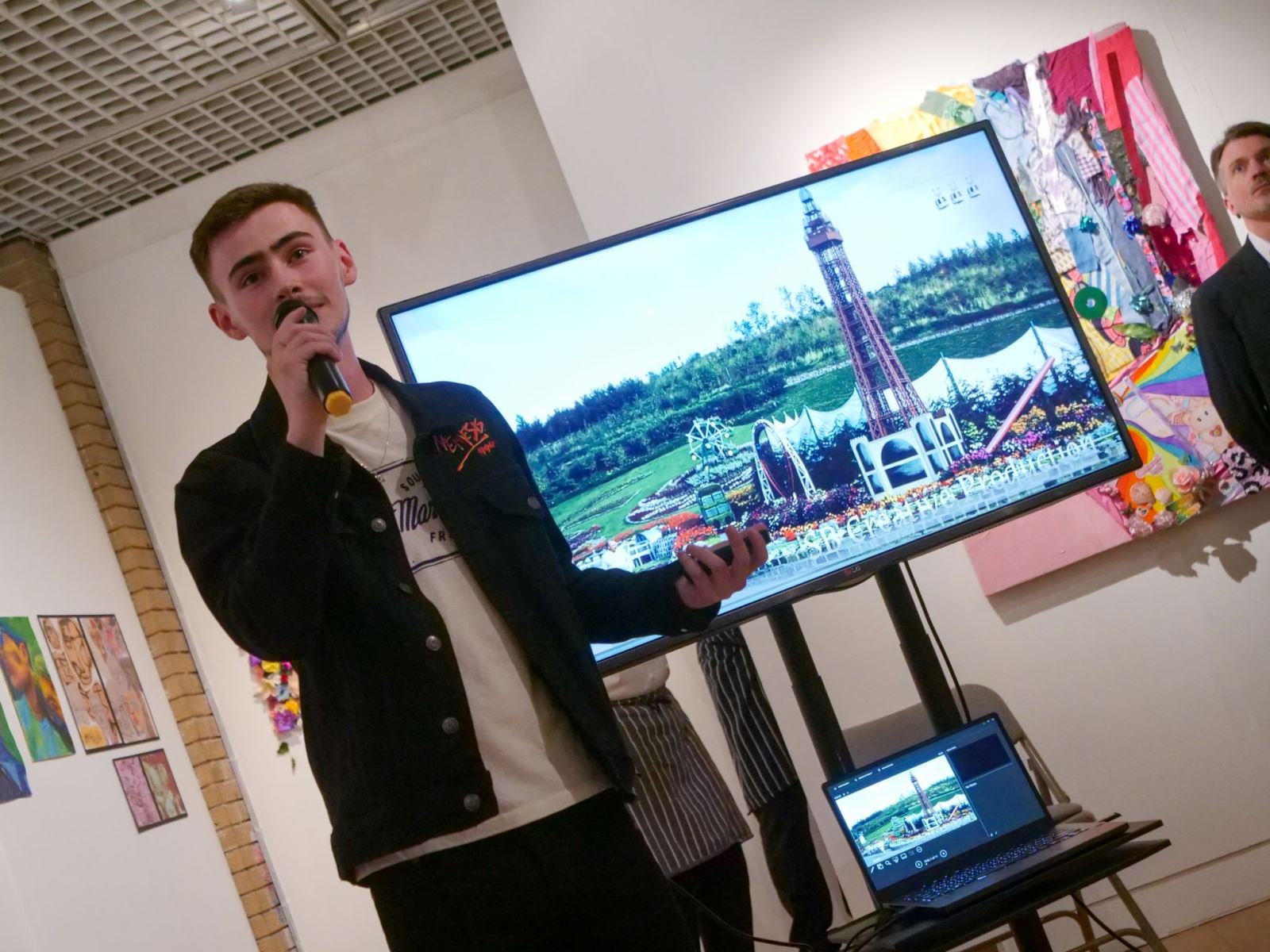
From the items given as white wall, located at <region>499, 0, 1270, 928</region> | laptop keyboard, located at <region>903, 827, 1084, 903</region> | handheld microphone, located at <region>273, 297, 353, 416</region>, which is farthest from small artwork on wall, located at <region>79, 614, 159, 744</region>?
handheld microphone, located at <region>273, 297, 353, 416</region>

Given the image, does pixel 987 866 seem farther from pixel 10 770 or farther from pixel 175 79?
pixel 175 79

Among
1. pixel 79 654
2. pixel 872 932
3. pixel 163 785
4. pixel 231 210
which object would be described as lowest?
pixel 872 932

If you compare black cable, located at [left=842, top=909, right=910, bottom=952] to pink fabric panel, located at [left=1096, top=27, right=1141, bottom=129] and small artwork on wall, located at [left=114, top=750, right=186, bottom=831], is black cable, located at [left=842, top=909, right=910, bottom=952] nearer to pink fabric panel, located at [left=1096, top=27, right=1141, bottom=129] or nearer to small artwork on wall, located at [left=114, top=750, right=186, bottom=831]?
pink fabric panel, located at [left=1096, top=27, right=1141, bottom=129]

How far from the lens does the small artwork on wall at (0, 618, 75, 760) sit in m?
3.31

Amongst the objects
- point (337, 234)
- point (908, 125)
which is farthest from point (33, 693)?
point (908, 125)

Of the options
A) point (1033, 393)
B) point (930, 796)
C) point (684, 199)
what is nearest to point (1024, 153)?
point (684, 199)

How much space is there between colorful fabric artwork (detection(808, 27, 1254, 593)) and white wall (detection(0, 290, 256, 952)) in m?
2.63

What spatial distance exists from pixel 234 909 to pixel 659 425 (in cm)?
286

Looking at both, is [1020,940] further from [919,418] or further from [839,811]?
[919,418]

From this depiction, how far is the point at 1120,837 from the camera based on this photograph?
164 cm

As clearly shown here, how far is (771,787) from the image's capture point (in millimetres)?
2088

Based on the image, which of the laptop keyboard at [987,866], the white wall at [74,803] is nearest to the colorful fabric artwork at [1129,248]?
the laptop keyboard at [987,866]

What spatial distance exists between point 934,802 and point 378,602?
1.02 meters

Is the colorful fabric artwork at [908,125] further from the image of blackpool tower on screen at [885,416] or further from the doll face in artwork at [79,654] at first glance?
the doll face in artwork at [79,654]
